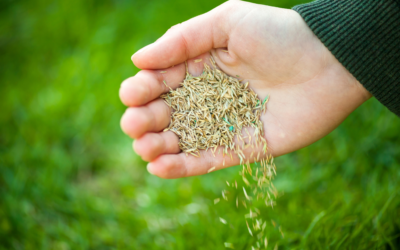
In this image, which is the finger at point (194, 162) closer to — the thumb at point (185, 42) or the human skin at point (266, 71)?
the human skin at point (266, 71)

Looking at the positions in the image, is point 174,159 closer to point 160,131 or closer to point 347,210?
point 160,131

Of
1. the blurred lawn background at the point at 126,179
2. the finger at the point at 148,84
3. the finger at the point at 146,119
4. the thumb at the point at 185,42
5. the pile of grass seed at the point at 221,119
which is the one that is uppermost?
the thumb at the point at 185,42

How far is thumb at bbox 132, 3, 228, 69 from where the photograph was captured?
6.09 ft

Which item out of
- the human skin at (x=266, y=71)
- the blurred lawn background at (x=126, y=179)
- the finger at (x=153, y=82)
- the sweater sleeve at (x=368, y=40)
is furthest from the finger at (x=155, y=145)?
the sweater sleeve at (x=368, y=40)

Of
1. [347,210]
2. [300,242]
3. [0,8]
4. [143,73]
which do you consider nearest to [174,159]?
[143,73]

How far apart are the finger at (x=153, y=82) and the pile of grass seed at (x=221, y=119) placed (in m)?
0.06

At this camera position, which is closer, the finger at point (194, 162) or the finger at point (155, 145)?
the finger at point (155, 145)

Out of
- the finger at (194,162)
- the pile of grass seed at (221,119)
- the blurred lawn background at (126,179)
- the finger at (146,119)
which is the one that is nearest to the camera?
the finger at (146,119)

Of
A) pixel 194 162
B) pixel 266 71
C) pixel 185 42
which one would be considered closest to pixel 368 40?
pixel 266 71

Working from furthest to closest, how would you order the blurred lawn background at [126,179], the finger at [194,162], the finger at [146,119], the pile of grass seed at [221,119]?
the blurred lawn background at [126,179], the pile of grass seed at [221,119], the finger at [194,162], the finger at [146,119]

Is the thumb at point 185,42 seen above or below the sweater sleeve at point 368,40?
above

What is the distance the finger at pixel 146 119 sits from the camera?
5.49ft

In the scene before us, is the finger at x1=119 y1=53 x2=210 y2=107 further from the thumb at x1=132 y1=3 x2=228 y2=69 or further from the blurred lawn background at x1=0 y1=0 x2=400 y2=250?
the blurred lawn background at x1=0 y1=0 x2=400 y2=250

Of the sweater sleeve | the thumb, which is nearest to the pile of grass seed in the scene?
the thumb
